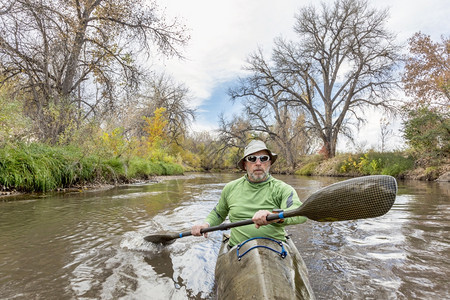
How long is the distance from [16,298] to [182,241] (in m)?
1.96

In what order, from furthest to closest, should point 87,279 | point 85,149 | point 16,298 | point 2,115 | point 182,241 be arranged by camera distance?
point 85,149 → point 2,115 → point 182,241 → point 87,279 → point 16,298

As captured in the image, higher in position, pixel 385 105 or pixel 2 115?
pixel 385 105

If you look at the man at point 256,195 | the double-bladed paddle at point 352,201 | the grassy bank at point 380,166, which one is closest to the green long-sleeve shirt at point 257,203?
the man at point 256,195

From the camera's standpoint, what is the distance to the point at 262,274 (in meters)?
1.71

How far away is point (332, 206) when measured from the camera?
2.19 metres

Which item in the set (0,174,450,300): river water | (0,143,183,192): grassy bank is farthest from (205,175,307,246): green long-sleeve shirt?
(0,143,183,192): grassy bank

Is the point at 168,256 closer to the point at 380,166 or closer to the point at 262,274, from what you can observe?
the point at 262,274

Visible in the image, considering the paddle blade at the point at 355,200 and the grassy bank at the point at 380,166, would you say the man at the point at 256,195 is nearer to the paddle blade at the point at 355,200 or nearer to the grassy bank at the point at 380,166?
the paddle blade at the point at 355,200

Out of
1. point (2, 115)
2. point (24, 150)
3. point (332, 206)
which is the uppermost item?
point (2, 115)

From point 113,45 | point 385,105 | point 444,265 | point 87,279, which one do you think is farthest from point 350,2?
point 87,279

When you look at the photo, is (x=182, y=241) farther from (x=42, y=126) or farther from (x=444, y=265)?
(x=42, y=126)

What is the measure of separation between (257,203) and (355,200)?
895mm

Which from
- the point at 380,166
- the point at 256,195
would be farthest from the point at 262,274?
the point at 380,166

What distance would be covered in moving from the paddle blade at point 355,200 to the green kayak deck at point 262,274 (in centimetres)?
42
